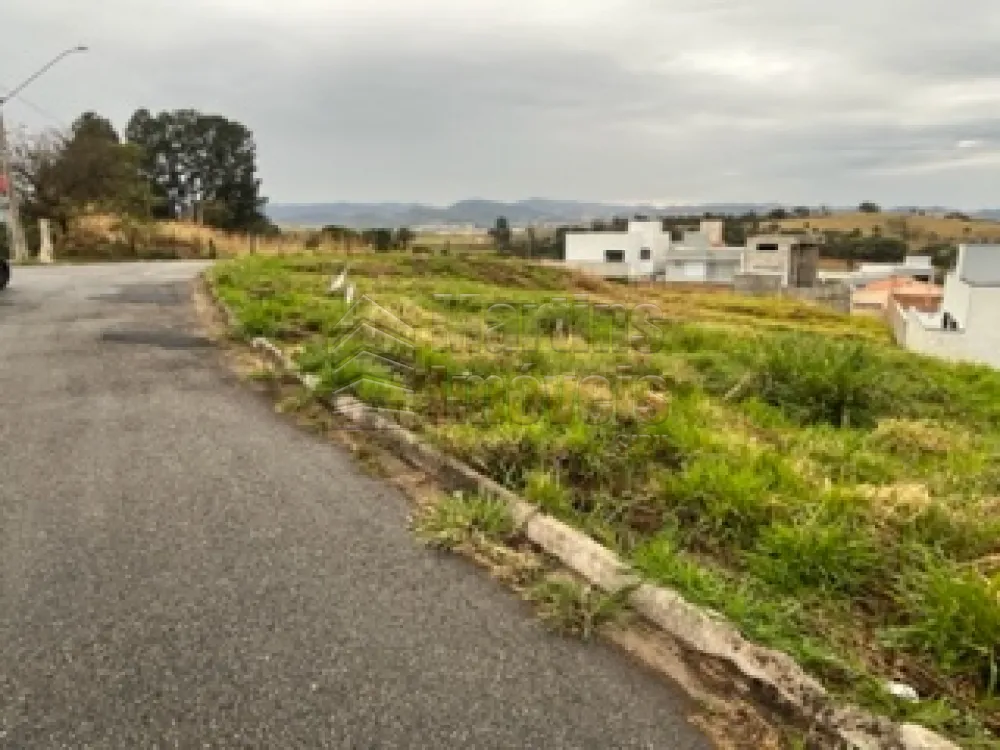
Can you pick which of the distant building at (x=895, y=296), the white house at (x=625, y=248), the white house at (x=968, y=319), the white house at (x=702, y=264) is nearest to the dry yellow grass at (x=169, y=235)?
the white house at (x=968, y=319)

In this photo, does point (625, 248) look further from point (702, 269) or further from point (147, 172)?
point (147, 172)

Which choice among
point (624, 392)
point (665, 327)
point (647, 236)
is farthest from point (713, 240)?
point (624, 392)

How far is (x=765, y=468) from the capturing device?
3.59m

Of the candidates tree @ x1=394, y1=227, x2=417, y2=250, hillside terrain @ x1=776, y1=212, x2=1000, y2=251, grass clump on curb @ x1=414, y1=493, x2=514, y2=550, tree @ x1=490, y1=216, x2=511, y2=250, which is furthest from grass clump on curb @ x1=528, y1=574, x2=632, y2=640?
hillside terrain @ x1=776, y1=212, x2=1000, y2=251

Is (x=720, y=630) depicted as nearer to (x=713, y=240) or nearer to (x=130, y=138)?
(x=130, y=138)

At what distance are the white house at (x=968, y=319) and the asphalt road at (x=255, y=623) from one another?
2200 centimetres

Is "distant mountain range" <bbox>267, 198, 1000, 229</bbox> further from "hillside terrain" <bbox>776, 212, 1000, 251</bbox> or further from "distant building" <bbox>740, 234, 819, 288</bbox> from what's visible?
"distant building" <bbox>740, 234, 819, 288</bbox>

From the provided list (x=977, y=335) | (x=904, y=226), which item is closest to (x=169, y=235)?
(x=977, y=335)

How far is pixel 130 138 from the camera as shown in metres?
42.5

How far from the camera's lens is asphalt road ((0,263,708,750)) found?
6.41 feet

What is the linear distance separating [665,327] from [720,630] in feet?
24.8

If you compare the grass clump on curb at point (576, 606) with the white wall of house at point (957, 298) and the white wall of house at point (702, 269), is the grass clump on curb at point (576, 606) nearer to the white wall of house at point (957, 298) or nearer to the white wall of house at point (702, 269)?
the white wall of house at point (957, 298)

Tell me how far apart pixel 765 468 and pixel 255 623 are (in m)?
2.57

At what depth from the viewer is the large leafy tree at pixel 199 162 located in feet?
137
